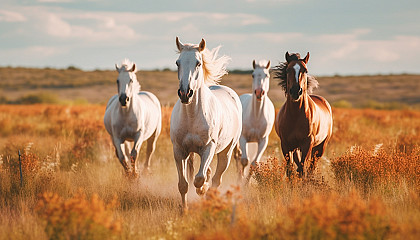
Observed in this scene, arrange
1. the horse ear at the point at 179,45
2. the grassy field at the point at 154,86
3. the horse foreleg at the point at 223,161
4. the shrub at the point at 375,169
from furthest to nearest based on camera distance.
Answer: the grassy field at the point at 154,86 → the horse foreleg at the point at 223,161 → the shrub at the point at 375,169 → the horse ear at the point at 179,45

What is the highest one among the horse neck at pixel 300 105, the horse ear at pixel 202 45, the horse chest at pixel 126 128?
the horse ear at pixel 202 45

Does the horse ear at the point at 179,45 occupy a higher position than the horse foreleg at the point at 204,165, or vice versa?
the horse ear at the point at 179,45

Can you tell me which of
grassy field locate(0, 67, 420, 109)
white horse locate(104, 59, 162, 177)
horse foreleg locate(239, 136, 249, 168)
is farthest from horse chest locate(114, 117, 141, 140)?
grassy field locate(0, 67, 420, 109)

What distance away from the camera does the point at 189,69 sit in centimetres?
493

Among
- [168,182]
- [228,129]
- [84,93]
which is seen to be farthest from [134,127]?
[84,93]

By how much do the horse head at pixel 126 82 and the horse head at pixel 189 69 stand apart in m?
2.86

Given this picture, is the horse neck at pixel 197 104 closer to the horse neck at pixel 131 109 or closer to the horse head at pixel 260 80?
the horse head at pixel 260 80

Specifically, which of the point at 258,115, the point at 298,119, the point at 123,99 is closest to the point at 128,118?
the point at 123,99

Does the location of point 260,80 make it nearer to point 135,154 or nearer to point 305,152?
point 305,152

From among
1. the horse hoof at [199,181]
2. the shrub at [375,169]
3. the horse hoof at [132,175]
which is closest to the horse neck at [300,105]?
the shrub at [375,169]

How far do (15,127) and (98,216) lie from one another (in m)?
13.1

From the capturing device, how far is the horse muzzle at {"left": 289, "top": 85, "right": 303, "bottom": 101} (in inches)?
232

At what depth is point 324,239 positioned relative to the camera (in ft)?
11.1

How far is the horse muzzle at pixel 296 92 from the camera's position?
5902mm
